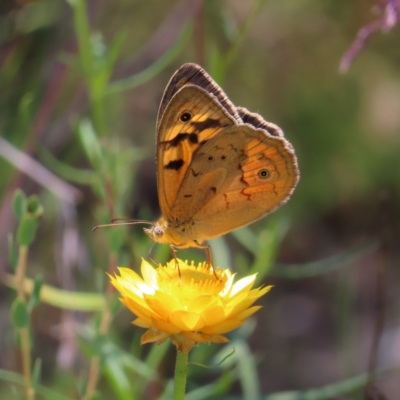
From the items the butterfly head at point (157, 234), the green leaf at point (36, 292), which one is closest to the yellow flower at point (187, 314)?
the green leaf at point (36, 292)

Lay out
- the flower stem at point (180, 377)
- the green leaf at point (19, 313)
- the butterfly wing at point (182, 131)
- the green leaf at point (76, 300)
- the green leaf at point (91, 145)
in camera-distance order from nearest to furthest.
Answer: the flower stem at point (180, 377), the green leaf at point (19, 313), the butterfly wing at point (182, 131), the green leaf at point (91, 145), the green leaf at point (76, 300)

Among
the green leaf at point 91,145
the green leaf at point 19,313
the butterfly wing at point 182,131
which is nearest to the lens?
the green leaf at point 19,313

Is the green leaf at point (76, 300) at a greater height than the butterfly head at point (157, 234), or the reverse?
the butterfly head at point (157, 234)

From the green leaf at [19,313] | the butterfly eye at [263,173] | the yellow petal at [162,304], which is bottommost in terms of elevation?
the yellow petal at [162,304]

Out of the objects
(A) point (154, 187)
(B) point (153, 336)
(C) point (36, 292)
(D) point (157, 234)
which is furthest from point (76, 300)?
(A) point (154, 187)

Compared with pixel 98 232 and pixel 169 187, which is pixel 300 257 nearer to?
pixel 98 232

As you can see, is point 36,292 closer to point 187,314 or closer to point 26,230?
point 26,230

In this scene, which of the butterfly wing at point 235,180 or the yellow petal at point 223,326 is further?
the butterfly wing at point 235,180

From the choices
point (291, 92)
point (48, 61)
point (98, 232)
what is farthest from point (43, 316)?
point (291, 92)

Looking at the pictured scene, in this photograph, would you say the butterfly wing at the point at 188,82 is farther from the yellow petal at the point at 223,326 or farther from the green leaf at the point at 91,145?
the yellow petal at the point at 223,326
